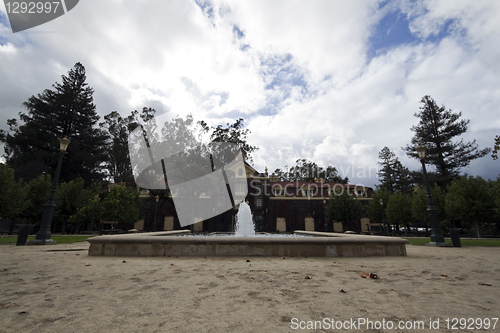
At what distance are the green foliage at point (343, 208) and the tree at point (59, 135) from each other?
33.3 m

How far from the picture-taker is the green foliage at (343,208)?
102ft

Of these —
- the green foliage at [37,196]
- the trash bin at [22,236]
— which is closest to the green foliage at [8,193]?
the green foliage at [37,196]

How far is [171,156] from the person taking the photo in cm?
2552

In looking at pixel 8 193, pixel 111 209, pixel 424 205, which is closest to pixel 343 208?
pixel 424 205

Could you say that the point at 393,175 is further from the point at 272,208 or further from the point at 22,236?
the point at 22,236

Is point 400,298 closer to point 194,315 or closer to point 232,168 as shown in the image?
point 194,315

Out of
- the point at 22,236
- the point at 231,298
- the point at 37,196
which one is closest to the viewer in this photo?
the point at 231,298

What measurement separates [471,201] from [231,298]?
26.1m

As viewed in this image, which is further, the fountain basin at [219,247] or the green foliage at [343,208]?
the green foliage at [343,208]

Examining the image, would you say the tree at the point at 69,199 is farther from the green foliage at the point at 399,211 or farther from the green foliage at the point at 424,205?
the green foliage at the point at 424,205

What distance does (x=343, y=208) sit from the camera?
102 ft

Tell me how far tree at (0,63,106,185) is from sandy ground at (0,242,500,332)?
33.4 m

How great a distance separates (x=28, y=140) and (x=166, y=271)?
38.2 meters

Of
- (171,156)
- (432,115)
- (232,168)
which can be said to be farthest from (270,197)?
(432,115)
